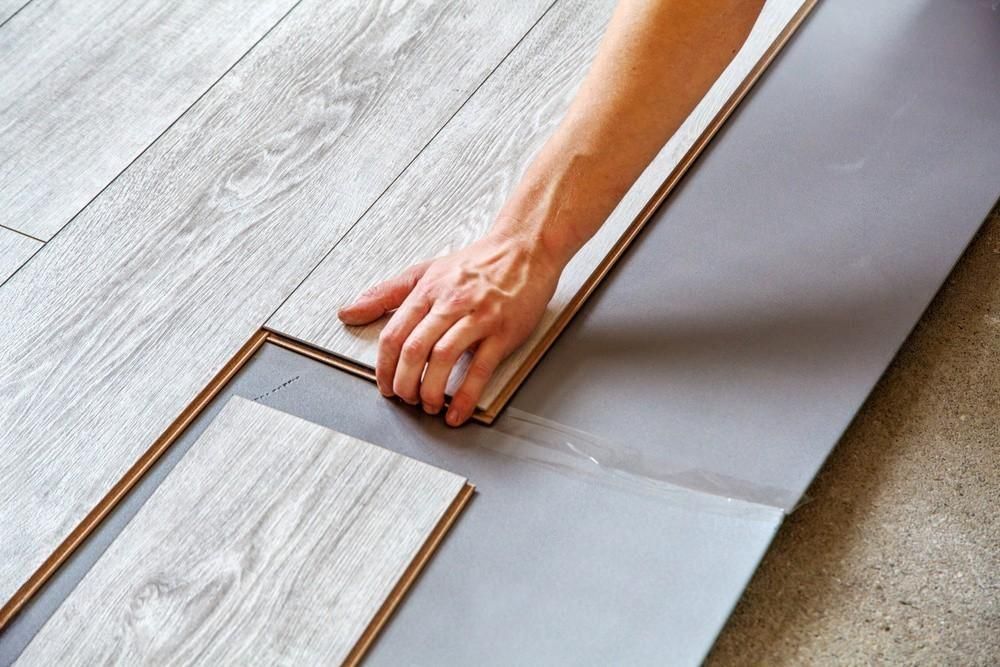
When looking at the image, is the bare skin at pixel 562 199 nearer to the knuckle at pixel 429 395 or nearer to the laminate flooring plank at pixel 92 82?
the knuckle at pixel 429 395

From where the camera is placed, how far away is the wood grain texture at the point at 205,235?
1362 millimetres

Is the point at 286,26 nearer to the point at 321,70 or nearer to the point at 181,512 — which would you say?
the point at 321,70

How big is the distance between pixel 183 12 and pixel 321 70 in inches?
11.6

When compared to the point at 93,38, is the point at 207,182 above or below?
below

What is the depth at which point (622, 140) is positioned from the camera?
1.40 metres

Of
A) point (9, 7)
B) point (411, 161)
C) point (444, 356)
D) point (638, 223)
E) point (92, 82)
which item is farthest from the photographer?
point (9, 7)

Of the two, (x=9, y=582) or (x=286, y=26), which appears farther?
(x=286, y=26)

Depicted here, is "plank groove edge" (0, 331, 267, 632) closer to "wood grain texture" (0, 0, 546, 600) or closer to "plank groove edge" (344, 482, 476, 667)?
"wood grain texture" (0, 0, 546, 600)

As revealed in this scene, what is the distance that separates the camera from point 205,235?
1592 mm

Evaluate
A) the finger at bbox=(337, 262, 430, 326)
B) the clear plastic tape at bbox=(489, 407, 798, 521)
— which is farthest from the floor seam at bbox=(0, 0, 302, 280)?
the clear plastic tape at bbox=(489, 407, 798, 521)

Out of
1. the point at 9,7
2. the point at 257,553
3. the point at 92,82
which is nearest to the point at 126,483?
the point at 257,553

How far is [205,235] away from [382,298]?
319 mm

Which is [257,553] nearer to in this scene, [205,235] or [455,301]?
[455,301]

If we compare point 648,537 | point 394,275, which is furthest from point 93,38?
point 648,537
